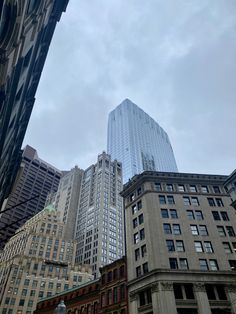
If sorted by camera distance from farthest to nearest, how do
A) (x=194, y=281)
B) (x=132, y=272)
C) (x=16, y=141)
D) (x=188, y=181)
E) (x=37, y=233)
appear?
(x=37, y=233) < (x=188, y=181) < (x=132, y=272) < (x=194, y=281) < (x=16, y=141)

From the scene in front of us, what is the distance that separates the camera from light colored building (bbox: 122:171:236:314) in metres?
37.9

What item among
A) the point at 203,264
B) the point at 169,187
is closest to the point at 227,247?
the point at 203,264

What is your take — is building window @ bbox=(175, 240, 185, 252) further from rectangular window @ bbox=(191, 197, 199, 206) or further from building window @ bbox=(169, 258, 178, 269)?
rectangular window @ bbox=(191, 197, 199, 206)

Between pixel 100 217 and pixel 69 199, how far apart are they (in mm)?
33409

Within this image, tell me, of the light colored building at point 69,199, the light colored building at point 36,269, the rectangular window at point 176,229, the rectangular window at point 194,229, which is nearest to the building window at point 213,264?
the rectangular window at point 194,229

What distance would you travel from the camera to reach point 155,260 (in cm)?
4119

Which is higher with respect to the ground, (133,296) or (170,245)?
(170,245)

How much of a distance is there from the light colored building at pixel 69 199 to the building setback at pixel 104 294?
98.6 meters

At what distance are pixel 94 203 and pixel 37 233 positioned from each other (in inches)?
1590

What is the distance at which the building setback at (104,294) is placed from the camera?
44.8 meters

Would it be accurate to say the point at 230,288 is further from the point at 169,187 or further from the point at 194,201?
the point at 169,187

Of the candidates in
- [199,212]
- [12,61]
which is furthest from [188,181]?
[12,61]

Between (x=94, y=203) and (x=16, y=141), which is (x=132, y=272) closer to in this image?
(x=16, y=141)

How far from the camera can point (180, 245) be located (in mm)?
43844
